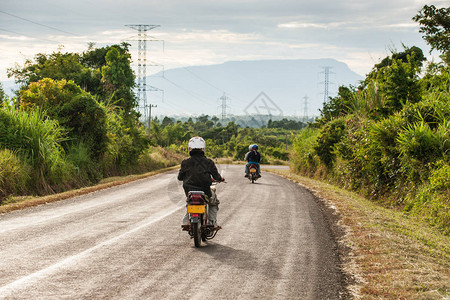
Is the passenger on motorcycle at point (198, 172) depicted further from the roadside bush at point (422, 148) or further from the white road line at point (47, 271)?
the roadside bush at point (422, 148)

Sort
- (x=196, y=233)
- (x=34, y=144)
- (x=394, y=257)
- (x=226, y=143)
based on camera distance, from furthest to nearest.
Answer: (x=226, y=143), (x=34, y=144), (x=196, y=233), (x=394, y=257)

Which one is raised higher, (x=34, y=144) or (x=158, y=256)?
(x=34, y=144)

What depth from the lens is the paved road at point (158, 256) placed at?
587cm

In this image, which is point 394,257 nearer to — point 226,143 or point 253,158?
point 253,158

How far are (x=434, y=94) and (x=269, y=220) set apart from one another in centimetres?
875

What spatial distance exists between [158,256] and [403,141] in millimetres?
10380

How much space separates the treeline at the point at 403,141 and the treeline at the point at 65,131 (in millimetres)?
11558

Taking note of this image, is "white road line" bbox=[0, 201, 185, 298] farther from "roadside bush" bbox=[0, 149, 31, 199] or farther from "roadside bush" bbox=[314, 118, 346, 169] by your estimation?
"roadside bush" bbox=[314, 118, 346, 169]

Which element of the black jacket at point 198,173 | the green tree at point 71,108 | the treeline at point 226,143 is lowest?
the treeline at point 226,143

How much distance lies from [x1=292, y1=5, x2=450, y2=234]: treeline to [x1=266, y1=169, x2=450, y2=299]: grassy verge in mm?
1490

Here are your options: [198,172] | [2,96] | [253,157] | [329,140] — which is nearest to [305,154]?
[329,140]

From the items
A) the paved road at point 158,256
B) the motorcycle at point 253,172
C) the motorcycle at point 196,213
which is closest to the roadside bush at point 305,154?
the motorcycle at point 253,172

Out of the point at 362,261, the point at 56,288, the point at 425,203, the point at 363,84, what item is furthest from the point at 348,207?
the point at 363,84

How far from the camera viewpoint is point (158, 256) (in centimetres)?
750
